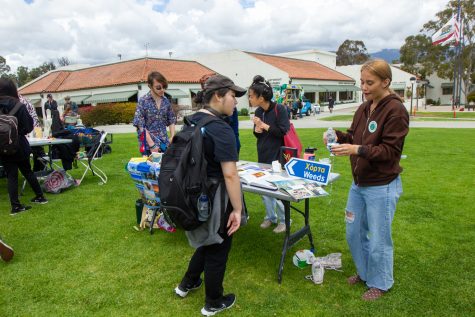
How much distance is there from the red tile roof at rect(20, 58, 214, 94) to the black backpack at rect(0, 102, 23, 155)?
22.9 meters

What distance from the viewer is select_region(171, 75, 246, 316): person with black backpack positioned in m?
2.20

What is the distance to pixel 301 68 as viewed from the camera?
3975 cm

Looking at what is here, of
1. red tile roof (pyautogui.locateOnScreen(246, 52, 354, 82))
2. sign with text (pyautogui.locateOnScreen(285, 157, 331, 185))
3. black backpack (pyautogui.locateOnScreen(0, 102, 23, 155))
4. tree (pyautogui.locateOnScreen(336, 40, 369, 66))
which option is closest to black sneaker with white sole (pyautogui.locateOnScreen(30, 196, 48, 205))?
black backpack (pyautogui.locateOnScreen(0, 102, 23, 155))

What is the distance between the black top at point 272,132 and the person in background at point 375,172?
2.94 ft

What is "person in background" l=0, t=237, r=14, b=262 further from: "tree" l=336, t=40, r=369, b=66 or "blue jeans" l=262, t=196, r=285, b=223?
"tree" l=336, t=40, r=369, b=66

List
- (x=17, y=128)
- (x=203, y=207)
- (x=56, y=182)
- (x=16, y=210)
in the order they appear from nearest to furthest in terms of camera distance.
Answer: (x=203, y=207) < (x=17, y=128) < (x=16, y=210) < (x=56, y=182)

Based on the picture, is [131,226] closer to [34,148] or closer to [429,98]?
[34,148]

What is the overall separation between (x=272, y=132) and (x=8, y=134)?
3.28m

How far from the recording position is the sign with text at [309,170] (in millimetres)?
3006

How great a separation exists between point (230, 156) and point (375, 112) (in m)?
1.17

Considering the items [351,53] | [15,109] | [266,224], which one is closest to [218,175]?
[266,224]

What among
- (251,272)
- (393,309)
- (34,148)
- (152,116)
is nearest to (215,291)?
(251,272)

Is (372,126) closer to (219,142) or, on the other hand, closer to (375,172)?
(375,172)

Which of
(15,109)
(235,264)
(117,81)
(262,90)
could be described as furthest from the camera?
(117,81)
